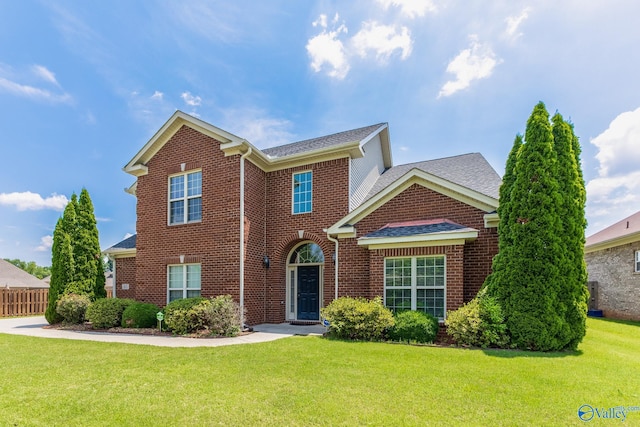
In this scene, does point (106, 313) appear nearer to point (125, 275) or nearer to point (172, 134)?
point (125, 275)

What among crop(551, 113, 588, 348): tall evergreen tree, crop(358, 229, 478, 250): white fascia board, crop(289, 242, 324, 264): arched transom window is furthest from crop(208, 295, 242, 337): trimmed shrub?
crop(551, 113, 588, 348): tall evergreen tree

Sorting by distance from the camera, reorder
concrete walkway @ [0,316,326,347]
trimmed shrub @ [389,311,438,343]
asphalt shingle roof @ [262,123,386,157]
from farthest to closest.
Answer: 1. asphalt shingle roof @ [262,123,386,157]
2. concrete walkway @ [0,316,326,347]
3. trimmed shrub @ [389,311,438,343]

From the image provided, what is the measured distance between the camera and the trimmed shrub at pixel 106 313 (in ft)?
37.2

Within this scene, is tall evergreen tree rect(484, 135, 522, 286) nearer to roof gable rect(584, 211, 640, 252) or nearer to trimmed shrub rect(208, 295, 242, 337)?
trimmed shrub rect(208, 295, 242, 337)

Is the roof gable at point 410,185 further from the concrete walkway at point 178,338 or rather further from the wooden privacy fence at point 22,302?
the wooden privacy fence at point 22,302

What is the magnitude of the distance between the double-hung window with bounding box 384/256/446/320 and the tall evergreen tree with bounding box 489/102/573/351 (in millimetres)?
1438

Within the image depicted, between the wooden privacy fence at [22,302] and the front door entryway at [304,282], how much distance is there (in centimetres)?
1487

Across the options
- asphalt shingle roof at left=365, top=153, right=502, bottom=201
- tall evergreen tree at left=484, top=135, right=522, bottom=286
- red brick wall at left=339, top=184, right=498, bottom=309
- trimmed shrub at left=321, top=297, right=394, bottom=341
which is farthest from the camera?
asphalt shingle roof at left=365, top=153, right=502, bottom=201

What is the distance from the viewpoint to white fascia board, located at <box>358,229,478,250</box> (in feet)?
27.9

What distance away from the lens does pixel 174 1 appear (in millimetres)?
10031

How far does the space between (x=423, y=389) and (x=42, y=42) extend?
14.7m

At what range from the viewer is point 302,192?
12.7 metres

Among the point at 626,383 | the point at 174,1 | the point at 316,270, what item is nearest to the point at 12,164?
the point at 174,1

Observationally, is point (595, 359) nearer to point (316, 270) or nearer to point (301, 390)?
point (301, 390)
